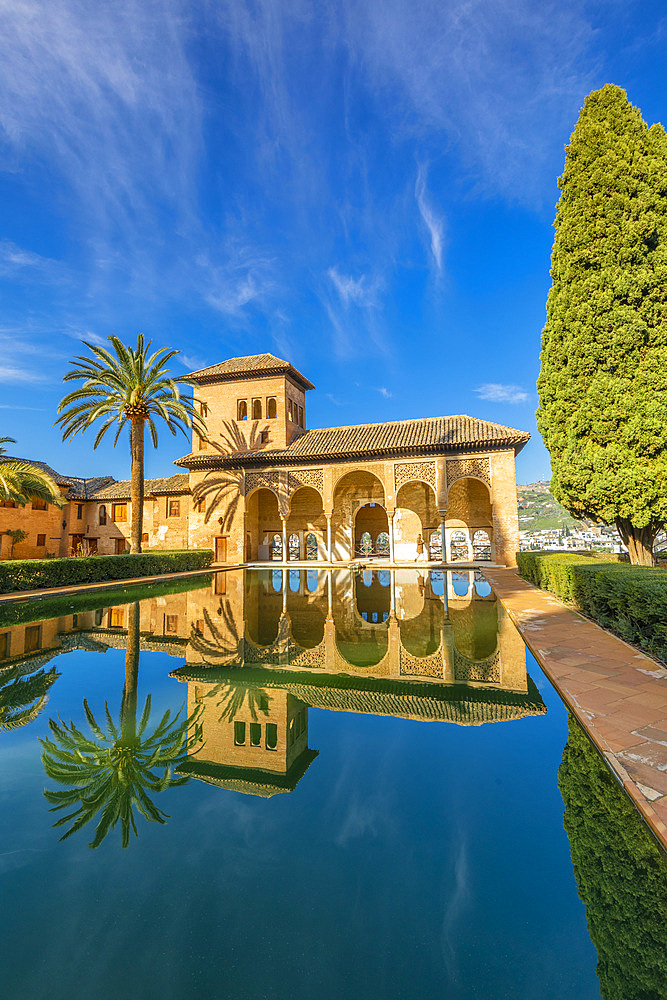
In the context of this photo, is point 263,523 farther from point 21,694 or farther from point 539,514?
point 539,514

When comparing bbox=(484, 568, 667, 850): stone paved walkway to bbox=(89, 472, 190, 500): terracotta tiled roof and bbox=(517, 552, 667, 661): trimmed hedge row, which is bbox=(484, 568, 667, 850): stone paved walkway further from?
bbox=(89, 472, 190, 500): terracotta tiled roof

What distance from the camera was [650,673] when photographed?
4336 millimetres

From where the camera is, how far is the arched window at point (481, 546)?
23.1m

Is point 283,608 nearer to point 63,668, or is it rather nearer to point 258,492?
point 63,668

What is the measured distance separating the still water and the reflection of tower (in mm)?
19

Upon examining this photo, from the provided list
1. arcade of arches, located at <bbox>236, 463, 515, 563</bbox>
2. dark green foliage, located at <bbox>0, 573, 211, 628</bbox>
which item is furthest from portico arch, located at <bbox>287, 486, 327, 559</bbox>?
dark green foliage, located at <bbox>0, 573, 211, 628</bbox>

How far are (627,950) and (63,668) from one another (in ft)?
18.5

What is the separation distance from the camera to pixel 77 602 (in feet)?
35.9

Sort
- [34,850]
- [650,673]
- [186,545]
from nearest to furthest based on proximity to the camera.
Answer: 1. [34,850]
2. [650,673]
3. [186,545]

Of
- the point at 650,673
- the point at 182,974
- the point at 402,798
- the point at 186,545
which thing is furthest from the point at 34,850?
the point at 186,545

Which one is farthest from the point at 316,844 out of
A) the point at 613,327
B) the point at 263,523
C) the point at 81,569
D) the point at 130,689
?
the point at 263,523

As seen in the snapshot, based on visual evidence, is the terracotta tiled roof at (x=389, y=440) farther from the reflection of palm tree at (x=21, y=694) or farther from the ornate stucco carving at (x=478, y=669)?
the reflection of palm tree at (x=21, y=694)

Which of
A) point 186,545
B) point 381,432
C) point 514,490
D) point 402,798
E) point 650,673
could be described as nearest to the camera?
point 402,798

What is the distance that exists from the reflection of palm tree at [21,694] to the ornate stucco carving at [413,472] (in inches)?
695
